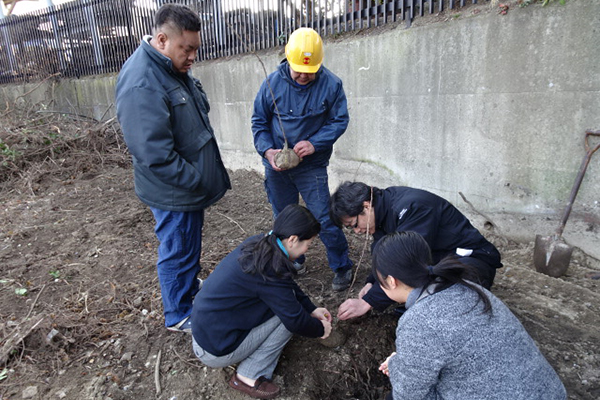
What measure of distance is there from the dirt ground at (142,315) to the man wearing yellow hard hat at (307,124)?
0.49 m

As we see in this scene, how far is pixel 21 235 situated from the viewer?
4.01m

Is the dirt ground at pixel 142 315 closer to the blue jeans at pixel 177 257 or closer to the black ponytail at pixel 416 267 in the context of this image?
the blue jeans at pixel 177 257

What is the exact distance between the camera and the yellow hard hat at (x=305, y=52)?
2553 millimetres

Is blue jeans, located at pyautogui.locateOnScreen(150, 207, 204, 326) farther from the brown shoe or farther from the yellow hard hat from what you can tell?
the yellow hard hat

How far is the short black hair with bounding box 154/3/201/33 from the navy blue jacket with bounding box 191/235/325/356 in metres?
1.24

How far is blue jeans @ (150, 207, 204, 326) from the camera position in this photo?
88.0 inches

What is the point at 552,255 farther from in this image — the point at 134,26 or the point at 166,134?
the point at 134,26

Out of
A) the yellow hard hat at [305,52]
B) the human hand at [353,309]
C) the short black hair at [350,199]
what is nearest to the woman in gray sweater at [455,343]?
the short black hair at [350,199]

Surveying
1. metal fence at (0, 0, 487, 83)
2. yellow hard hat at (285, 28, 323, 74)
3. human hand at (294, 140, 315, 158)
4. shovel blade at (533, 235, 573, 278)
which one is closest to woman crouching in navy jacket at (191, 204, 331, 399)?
human hand at (294, 140, 315, 158)

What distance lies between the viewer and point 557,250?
2.91 m

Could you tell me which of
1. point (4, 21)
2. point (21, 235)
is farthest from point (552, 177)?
point (4, 21)

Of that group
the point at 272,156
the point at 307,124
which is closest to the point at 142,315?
the point at 272,156

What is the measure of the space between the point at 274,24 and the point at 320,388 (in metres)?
4.55

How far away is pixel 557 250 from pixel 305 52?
7.93 feet
